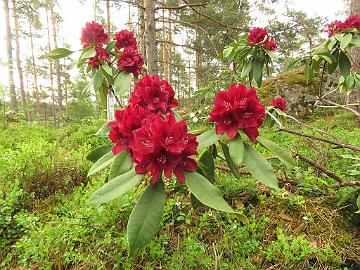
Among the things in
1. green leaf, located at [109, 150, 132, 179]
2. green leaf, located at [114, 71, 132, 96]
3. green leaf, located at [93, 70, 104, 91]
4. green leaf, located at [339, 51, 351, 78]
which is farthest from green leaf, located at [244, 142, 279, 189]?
green leaf, located at [339, 51, 351, 78]

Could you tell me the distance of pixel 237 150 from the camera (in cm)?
118

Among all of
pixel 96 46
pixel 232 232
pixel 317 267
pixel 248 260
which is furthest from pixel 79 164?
pixel 317 267

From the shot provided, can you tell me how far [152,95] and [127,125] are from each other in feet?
0.98

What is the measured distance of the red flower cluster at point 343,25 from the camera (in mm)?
2457

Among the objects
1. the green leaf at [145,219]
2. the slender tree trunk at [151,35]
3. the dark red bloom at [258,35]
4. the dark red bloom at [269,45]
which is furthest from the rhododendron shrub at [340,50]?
the slender tree trunk at [151,35]

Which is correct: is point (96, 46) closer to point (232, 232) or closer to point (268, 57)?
point (268, 57)

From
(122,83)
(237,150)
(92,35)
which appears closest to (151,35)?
(92,35)

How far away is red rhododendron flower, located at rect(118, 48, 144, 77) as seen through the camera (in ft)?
7.08

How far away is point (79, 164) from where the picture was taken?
350 cm

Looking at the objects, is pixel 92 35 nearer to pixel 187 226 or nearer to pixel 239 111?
pixel 239 111

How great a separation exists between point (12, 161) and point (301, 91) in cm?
789

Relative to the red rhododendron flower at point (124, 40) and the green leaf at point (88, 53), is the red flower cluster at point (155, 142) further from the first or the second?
the red rhododendron flower at point (124, 40)

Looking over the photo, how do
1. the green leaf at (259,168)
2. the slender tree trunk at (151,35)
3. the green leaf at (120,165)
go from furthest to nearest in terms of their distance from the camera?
1. the slender tree trunk at (151,35)
2. the green leaf at (120,165)
3. the green leaf at (259,168)

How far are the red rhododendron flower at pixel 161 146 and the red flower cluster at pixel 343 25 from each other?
2205mm
